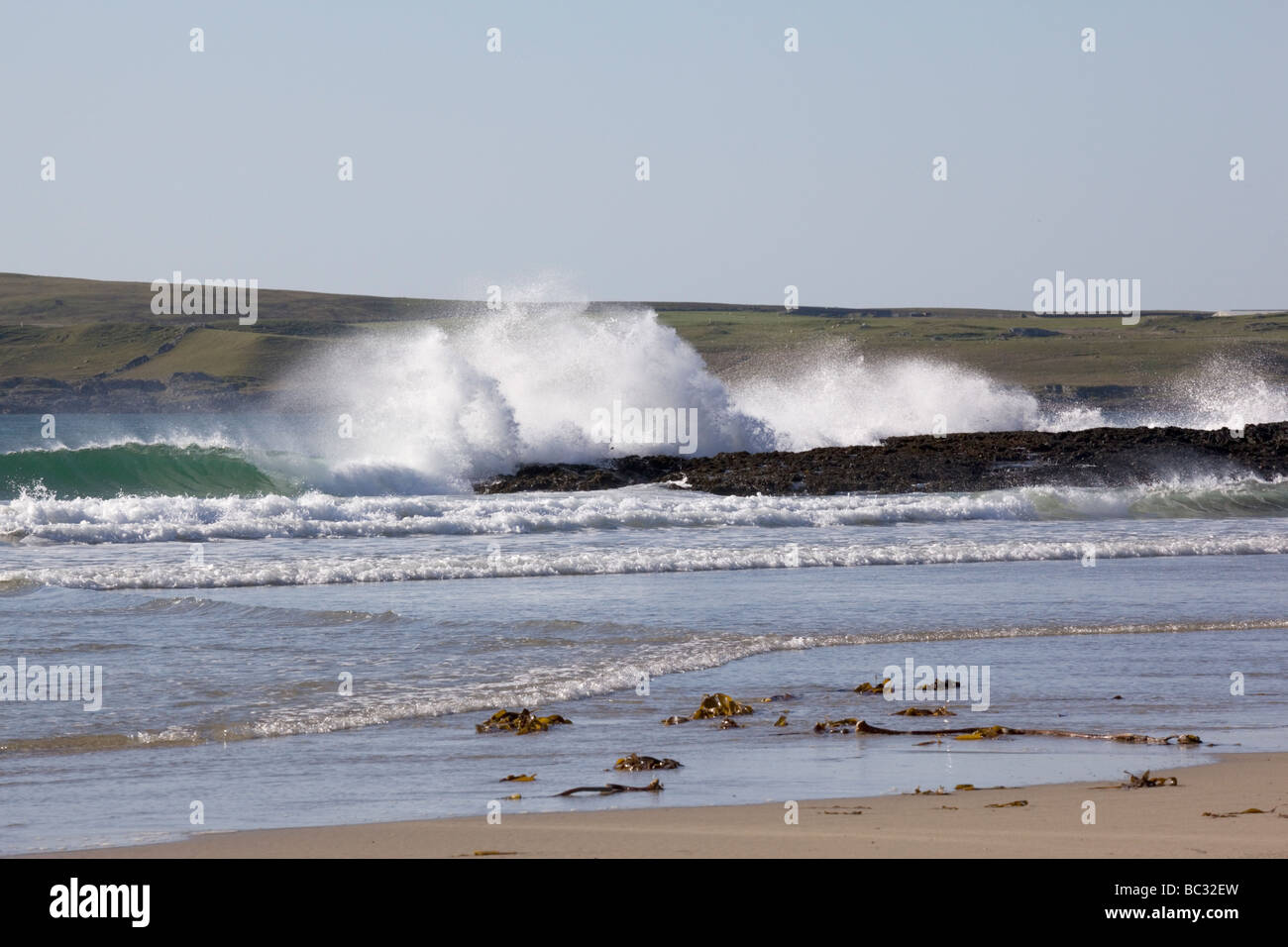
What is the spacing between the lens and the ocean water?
7.34m

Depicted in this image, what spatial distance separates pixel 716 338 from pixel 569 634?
125202 mm

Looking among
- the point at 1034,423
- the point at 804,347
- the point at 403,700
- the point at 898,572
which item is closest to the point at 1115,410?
the point at 804,347

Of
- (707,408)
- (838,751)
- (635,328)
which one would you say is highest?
(635,328)

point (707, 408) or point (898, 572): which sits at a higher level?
point (707, 408)

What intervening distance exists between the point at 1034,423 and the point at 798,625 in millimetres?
37524

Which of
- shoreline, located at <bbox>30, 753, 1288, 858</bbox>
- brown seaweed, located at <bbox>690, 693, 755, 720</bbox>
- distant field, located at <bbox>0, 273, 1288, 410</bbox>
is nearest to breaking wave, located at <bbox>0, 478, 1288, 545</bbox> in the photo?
brown seaweed, located at <bbox>690, 693, 755, 720</bbox>

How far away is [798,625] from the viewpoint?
12836 millimetres

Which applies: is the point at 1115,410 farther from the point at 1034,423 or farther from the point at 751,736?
the point at 751,736

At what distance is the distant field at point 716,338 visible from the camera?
122000 mm

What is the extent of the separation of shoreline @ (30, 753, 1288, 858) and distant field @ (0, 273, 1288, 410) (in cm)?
10802

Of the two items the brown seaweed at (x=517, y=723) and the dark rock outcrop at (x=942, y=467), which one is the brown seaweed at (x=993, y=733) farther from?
the dark rock outcrop at (x=942, y=467)

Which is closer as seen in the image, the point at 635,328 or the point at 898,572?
the point at 898,572
